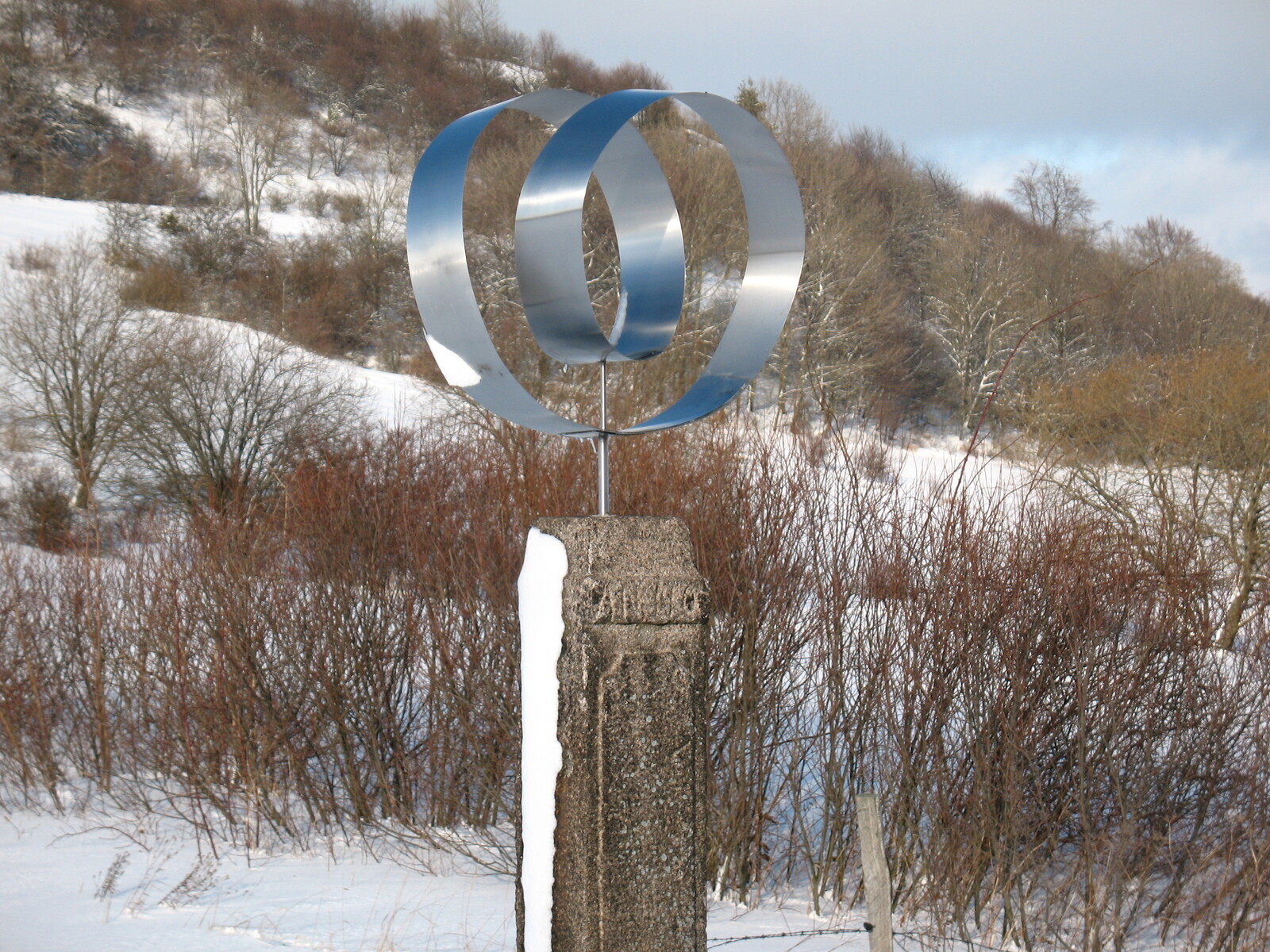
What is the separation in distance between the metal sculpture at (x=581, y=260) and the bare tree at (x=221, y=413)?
13.8 metres

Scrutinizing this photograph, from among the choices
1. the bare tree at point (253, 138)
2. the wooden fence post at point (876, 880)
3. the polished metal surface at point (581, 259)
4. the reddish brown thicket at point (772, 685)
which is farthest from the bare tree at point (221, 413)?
the bare tree at point (253, 138)

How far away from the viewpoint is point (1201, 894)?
5066 mm

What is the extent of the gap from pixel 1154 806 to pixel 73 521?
1586 cm

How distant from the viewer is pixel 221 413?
1675 centimetres

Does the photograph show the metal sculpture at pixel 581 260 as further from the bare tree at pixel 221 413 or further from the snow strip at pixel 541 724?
the bare tree at pixel 221 413

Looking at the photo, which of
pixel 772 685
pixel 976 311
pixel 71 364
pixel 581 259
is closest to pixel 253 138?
pixel 71 364

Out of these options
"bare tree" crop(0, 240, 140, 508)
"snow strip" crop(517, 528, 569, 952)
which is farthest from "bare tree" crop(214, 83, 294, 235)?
"snow strip" crop(517, 528, 569, 952)

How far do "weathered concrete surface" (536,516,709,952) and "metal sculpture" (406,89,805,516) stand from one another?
0.30 metres

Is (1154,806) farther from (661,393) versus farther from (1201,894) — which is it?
(661,393)

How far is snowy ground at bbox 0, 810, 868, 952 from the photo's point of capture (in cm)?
492

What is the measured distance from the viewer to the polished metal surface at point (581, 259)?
2.15m

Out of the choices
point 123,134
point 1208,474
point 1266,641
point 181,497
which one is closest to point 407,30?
point 123,134

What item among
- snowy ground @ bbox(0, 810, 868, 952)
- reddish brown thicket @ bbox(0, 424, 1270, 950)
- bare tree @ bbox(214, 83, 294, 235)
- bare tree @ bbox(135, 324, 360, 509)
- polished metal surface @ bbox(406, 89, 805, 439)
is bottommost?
snowy ground @ bbox(0, 810, 868, 952)

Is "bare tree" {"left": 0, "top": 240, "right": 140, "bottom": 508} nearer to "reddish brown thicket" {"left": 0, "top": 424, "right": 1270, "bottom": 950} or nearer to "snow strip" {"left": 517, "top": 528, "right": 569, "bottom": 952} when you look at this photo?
"reddish brown thicket" {"left": 0, "top": 424, "right": 1270, "bottom": 950}
